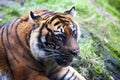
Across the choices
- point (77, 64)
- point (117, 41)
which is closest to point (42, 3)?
point (117, 41)

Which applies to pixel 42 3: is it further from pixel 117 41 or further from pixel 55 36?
pixel 55 36

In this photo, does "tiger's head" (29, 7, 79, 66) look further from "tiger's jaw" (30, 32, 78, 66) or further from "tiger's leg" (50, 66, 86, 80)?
"tiger's leg" (50, 66, 86, 80)

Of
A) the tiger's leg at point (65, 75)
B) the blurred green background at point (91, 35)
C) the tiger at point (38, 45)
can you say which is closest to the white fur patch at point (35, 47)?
the tiger at point (38, 45)

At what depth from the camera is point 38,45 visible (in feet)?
17.2

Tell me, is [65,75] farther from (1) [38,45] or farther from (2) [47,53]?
(1) [38,45]

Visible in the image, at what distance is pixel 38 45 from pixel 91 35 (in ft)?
10.5

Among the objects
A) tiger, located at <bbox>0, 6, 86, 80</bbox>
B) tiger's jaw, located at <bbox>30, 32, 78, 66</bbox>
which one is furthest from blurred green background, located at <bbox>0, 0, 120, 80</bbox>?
tiger's jaw, located at <bbox>30, 32, 78, 66</bbox>

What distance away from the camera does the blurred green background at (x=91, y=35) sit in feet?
23.4

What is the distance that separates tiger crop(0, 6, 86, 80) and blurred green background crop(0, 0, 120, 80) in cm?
147

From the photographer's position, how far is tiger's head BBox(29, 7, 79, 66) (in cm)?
516

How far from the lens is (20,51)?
544 cm

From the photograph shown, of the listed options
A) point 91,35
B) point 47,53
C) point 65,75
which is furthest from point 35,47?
point 91,35

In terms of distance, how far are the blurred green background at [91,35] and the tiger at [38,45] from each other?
1465mm

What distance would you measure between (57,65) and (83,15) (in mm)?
4174
